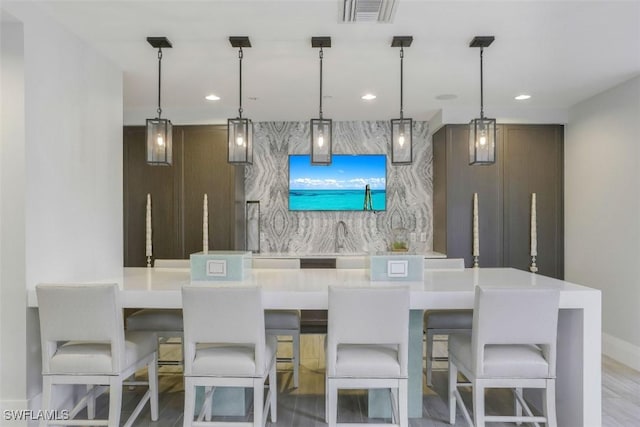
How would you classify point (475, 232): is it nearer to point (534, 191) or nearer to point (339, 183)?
point (534, 191)

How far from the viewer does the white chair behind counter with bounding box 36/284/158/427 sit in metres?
2.27

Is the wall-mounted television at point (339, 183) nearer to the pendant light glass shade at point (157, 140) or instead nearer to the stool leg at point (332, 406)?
the pendant light glass shade at point (157, 140)

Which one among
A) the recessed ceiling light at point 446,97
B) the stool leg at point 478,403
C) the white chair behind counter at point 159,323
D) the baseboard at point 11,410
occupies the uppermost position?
the recessed ceiling light at point 446,97

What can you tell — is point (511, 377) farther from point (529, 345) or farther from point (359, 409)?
point (359, 409)

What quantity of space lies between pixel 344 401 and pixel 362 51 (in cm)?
249

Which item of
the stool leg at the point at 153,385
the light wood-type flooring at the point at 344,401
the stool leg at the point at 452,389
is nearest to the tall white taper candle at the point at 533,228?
the light wood-type flooring at the point at 344,401

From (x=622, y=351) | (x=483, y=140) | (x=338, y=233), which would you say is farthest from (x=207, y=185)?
(x=622, y=351)

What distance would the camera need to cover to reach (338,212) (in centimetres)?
574

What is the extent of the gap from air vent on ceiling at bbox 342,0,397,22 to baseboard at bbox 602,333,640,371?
3.51 metres

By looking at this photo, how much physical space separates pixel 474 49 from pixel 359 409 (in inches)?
104

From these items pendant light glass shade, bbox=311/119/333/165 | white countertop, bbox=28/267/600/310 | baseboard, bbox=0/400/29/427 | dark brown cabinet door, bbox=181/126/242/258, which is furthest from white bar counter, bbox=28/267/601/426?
dark brown cabinet door, bbox=181/126/242/258

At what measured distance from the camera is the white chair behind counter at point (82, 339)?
227cm

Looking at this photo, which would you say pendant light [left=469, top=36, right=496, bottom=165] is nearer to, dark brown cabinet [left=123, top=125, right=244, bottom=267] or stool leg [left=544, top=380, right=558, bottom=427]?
stool leg [left=544, top=380, right=558, bottom=427]

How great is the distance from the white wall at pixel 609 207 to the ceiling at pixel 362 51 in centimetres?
28
